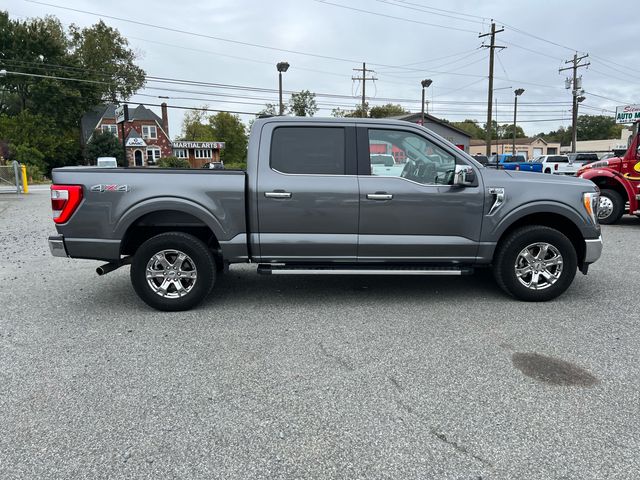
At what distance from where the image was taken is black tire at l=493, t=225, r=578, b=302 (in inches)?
196

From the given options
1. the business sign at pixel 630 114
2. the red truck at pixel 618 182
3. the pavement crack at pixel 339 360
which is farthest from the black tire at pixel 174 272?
the business sign at pixel 630 114

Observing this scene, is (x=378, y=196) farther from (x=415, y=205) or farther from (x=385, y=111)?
(x=385, y=111)

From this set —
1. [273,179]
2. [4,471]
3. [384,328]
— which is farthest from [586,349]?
[4,471]

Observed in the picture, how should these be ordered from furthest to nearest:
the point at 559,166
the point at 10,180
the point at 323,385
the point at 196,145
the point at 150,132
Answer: the point at 196,145, the point at 150,132, the point at 559,166, the point at 10,180, the point at 323,385

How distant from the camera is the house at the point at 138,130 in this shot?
57406mm

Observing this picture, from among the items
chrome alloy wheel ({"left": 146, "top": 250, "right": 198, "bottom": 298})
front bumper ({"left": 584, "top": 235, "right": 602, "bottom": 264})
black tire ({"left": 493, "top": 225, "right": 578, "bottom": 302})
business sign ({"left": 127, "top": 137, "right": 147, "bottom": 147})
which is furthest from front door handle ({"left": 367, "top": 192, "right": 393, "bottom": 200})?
business sign ({"left": 127, "top": 137, "right": 147, "bottom": 147})

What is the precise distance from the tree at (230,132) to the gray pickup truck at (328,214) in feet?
230

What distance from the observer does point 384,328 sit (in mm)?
4383

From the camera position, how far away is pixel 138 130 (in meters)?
59.5

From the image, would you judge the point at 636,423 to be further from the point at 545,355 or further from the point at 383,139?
the point at 383,139

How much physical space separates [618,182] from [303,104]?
6584 cm

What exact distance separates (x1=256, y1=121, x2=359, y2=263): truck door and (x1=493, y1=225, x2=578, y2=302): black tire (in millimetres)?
1661

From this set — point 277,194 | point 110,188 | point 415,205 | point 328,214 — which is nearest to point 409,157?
point 415,205

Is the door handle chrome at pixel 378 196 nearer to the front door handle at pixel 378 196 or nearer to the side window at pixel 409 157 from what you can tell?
the front door handle at pixel 378 196
